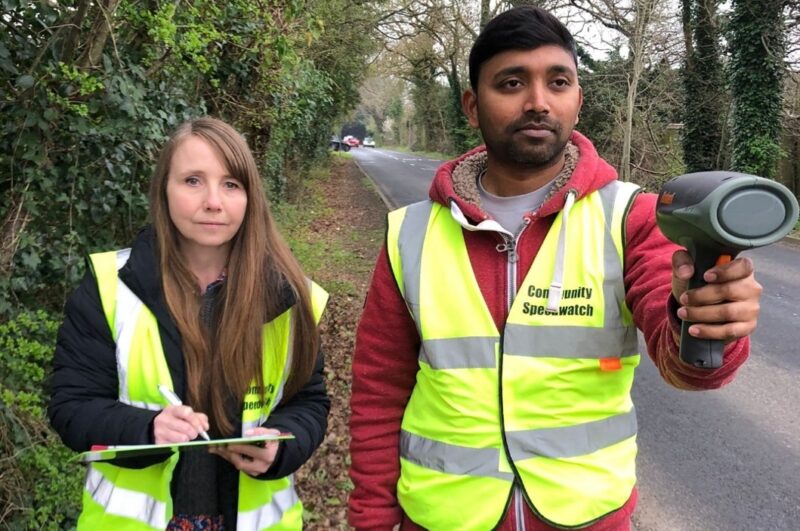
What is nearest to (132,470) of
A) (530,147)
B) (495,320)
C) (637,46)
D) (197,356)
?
(197,356)

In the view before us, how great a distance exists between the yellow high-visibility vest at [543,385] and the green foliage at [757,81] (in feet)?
47.1

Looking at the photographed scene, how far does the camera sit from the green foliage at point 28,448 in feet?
8.00

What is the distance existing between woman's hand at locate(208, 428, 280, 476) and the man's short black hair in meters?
1.24

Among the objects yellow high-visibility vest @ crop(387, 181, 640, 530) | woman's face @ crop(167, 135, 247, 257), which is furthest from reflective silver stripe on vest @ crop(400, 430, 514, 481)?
woman's face @ crop(167, 135, 247, 257)

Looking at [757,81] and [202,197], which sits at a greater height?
[757,81]

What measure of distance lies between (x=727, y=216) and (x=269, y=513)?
1520 millimetres

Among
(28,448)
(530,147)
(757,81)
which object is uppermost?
(757,81)

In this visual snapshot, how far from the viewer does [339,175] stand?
80.9ft

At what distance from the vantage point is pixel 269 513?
5.84 feet

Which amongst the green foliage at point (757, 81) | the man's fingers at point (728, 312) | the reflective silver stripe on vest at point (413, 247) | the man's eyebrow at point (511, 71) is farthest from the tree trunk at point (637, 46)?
the man's fingers at point (728, 312)

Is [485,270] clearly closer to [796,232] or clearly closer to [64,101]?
[64,101]

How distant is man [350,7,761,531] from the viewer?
1459 mm

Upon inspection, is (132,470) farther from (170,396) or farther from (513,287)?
(513,287)

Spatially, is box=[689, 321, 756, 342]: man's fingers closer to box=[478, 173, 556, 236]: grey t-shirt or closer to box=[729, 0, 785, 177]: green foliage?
box=[478, 173, 556, 236]: grey t-shirt
